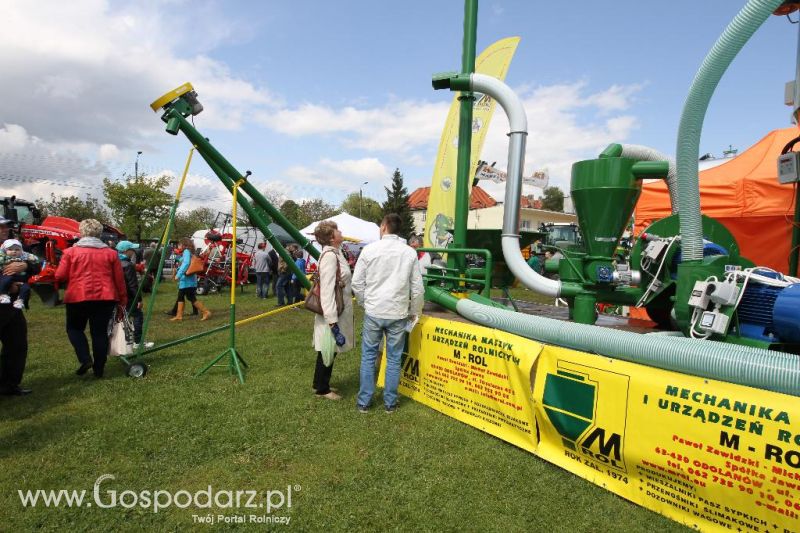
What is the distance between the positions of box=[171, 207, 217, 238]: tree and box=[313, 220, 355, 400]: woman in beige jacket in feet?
133

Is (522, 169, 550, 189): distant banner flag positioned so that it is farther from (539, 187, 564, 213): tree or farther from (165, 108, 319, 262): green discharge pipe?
(539, 187, 564, 213): tree

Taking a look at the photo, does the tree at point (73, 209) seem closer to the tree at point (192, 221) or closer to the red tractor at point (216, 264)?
the tree at point (192, 221)

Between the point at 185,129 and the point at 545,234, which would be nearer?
the point at 185,129

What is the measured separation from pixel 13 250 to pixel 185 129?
1.94 m

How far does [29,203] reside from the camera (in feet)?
48.8

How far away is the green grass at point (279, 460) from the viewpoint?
108 inches

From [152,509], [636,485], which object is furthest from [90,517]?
[636,485]

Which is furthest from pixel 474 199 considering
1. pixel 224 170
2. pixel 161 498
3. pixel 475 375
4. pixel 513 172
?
pixel 161 498

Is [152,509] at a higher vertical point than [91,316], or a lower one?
lower

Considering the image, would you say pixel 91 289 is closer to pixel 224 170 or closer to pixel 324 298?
pixel 224 170

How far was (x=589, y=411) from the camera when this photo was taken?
3.11 m

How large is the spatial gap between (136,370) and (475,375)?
12.5 feet

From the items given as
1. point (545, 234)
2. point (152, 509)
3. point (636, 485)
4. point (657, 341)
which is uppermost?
point (545, 234)

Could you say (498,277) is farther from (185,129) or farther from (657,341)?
(185,129)
